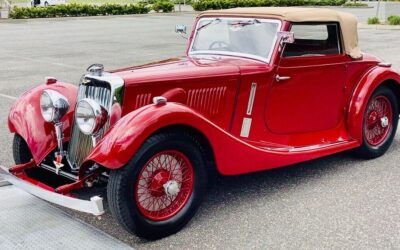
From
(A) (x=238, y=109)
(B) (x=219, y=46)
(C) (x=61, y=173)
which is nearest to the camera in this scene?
(C) (x=61, y=173)

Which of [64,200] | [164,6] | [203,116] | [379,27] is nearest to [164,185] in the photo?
[203,116]

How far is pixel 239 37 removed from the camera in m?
4.47

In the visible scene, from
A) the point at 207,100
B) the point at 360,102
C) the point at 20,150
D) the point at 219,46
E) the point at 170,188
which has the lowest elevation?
the point at 20,150

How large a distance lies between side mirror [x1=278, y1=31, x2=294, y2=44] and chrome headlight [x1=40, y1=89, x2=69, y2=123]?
1.86 m

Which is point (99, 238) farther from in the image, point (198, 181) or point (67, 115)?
point (67, 115)

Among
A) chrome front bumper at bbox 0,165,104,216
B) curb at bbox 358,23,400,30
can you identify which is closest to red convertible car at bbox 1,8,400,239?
chrome front bumper at bbox 0,165,104,216

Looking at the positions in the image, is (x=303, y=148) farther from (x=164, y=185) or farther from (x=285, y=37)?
(x=164, y=185)

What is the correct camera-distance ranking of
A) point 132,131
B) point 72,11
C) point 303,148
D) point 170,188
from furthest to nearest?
point 72,11 → point 303,148 → point 170,188 → point 132,131

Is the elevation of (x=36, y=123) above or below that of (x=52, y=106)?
below

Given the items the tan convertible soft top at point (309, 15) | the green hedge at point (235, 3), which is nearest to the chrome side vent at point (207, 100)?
the tan convertible soft top at point (309, 15)

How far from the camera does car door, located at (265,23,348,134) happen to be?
4.29 metres

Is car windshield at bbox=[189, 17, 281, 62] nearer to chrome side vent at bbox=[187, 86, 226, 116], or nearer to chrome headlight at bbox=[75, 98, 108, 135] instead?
chrome side vent at bbox=[187, 86, 226, 116]

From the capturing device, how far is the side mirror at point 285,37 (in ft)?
13.5

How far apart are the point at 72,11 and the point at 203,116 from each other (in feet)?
76.5
